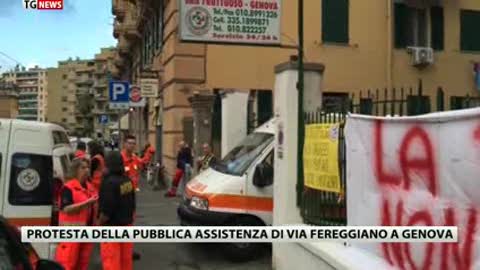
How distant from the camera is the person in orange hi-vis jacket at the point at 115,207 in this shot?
7492mm

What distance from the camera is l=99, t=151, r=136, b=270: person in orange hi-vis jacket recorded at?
24.6ft

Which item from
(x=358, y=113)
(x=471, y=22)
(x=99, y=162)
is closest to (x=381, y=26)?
(x=471, y=22)

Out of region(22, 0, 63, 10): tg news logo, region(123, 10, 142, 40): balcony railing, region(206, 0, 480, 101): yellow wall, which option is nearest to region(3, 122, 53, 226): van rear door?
region(22, 0, 63, 10): tg news logo

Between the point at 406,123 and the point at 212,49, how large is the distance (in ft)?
49.6

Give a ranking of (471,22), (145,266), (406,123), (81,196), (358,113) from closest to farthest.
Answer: (406,123)
(358,113)
(81,196)
(145,266)
(471,22)

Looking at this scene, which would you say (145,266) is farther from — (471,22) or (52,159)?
(471,22)

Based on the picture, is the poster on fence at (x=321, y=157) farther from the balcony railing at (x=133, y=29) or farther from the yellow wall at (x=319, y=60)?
the balcony railing at (x=133, y=29)

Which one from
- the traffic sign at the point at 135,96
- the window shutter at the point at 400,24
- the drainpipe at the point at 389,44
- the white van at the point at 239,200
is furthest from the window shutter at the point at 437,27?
the white van at the point at 239,200

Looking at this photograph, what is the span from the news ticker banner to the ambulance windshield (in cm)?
549

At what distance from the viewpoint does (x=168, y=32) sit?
21.8 meters

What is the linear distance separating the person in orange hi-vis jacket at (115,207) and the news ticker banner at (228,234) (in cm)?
Answer: 288

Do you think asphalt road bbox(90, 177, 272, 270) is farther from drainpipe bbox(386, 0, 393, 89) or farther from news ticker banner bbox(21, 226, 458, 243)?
drainpipe bbox(386, 0, 393, 89)

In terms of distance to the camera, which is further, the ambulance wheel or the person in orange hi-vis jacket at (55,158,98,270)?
the ambulance wheel

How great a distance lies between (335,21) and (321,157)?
14.5 meters
